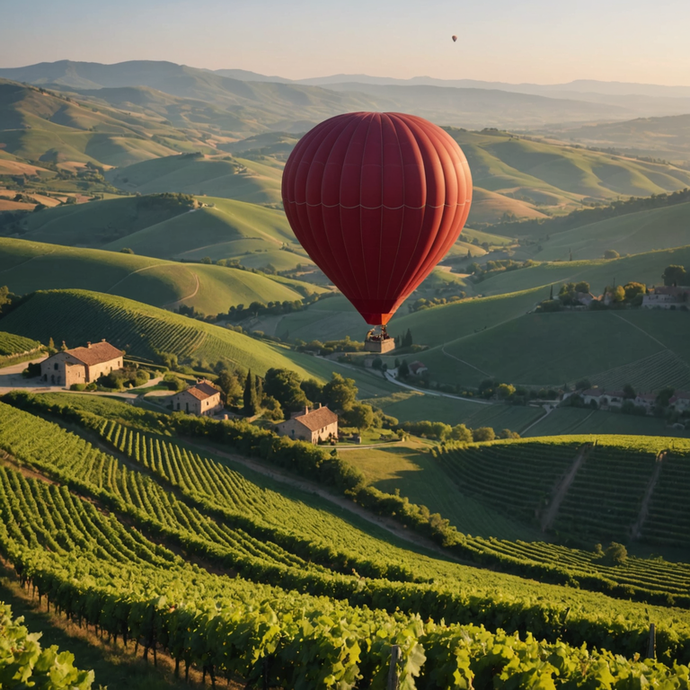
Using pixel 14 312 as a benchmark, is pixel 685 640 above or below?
above

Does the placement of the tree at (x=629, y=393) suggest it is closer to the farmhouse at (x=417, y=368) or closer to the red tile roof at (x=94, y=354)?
the farmhouse at (x=417, y=368)

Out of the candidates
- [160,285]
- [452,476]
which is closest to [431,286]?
[160,285]

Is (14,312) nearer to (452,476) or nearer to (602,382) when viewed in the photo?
(452,476)

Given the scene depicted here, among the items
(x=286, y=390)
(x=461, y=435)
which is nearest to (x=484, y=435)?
(x=461, y=435)

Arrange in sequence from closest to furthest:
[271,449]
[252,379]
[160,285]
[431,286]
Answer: [271,449], [252,379], [160,285], [431,286]

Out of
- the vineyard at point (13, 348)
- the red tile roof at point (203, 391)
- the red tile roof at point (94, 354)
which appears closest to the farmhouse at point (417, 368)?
the red tile roof at point (203, 391)

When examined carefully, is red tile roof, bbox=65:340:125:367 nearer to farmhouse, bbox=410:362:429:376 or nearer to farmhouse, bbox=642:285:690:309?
farmhouse, bbox=410:362:429:376

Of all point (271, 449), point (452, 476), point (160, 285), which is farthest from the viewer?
point (160, 285)
